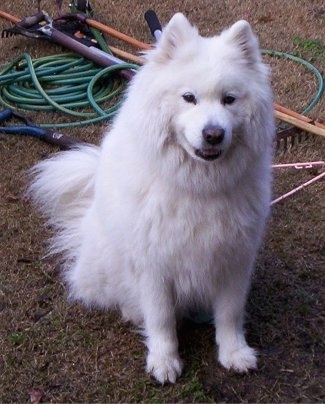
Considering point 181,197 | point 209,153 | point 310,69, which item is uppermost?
point 209,153

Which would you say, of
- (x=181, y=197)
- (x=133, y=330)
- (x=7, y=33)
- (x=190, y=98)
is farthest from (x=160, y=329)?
(x=7, y=33)

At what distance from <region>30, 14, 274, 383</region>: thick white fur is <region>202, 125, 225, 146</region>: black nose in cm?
2

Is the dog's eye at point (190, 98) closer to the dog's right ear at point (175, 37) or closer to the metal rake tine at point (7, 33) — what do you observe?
the dog's right ear at point (175, 37)

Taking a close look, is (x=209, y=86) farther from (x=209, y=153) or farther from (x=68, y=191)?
(x=68, y=191)

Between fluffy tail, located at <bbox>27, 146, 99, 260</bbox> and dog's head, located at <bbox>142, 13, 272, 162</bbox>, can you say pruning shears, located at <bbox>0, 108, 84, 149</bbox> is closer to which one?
fluffy tail, located at <bbox>27, 146, 99, 260</bbox>

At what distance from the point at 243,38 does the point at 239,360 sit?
1194mm

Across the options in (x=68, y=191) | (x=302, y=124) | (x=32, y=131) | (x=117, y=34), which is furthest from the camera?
(x=117, y=34)

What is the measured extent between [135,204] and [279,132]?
68.8 inches

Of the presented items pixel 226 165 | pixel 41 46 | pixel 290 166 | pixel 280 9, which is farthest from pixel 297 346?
pixel 280 9

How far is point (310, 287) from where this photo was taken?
308 cm

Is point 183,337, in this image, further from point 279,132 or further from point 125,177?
point 279,132

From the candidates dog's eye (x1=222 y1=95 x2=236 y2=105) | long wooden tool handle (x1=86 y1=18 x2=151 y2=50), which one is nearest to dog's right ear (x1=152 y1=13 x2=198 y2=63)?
dog's eye (x1=222 y1=95 x2=236 y2=105)

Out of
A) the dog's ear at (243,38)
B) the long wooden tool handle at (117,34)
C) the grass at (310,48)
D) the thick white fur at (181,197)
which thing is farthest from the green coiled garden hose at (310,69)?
the dog's ear at (243,38)

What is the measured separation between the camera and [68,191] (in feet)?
10.1
